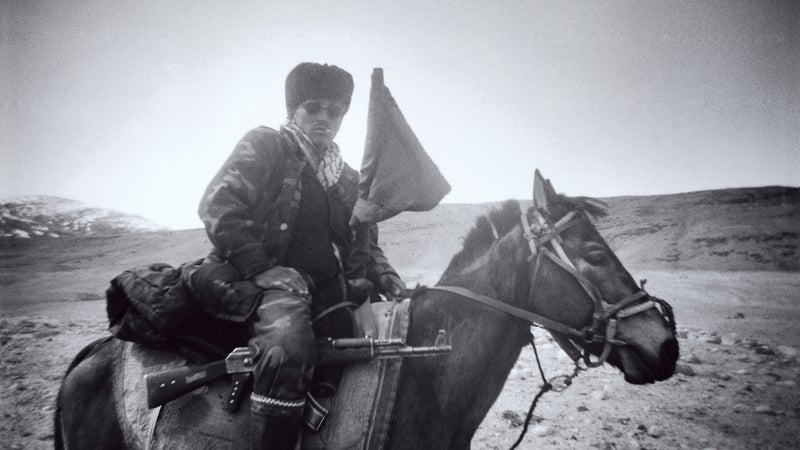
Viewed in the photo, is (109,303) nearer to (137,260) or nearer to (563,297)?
(563,297)

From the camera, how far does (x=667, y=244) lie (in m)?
21.3

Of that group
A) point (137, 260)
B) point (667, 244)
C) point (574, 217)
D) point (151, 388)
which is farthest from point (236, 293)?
point (137, 260)

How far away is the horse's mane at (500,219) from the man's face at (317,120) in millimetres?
1372

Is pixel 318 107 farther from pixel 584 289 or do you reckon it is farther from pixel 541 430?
pixel 541 430

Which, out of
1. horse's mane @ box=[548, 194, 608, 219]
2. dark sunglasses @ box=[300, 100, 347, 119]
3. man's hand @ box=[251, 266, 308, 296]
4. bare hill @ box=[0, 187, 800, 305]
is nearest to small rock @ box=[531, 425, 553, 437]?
horse's mane @ box=[548, 194, 608, 219]

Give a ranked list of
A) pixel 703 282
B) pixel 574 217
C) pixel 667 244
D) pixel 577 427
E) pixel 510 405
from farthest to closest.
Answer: pixel 667 244 → pixel 703 282 → pixel 510 405 → pixel 577 427 → pixel 574 217

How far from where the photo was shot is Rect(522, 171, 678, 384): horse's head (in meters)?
2.10

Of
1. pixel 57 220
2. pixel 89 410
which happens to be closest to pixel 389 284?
pixel 89 410

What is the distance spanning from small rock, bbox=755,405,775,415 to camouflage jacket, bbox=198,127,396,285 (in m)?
6.14

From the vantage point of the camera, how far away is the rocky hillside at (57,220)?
45.8 metres

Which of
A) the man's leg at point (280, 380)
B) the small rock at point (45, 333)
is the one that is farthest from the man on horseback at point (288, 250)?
the small rock at point (45, 333)

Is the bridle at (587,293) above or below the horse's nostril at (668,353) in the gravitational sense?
above

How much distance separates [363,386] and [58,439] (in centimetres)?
214

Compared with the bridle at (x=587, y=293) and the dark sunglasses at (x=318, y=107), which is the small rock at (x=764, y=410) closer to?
the bridle at (x=587, y=293)
